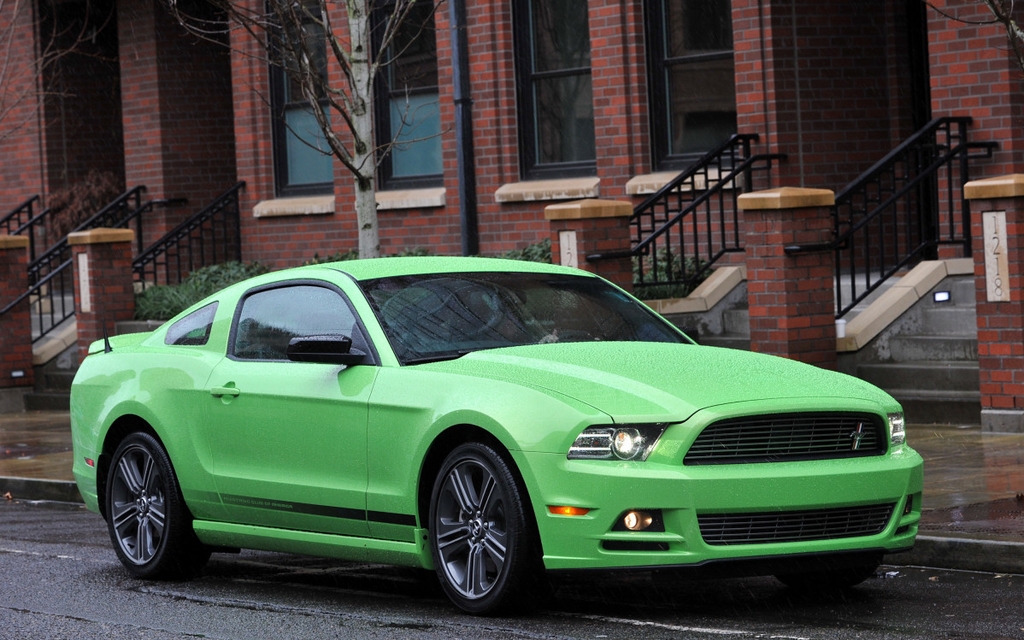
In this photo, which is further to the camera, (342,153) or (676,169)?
(676,169)

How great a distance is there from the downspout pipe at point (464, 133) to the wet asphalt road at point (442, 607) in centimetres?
813

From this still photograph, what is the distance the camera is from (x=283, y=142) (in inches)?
841

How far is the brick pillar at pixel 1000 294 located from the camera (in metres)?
12.3

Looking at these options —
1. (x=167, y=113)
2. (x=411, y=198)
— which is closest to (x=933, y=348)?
(x=411, y=198)

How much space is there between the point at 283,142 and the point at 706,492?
1545cm

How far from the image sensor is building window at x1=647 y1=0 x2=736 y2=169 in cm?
1675

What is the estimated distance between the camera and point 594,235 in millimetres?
14773

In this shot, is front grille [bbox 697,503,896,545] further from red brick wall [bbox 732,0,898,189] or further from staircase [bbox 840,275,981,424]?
red brick wall [bbox 732,0,898,189]

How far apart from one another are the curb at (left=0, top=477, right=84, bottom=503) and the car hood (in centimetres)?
601

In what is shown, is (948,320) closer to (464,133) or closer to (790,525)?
(464,133)

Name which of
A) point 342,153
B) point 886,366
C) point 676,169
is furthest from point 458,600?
point 676,169

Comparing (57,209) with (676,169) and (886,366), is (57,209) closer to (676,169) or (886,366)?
(676,169)

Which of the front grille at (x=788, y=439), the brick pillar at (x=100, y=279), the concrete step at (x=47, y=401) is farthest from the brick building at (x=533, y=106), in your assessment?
the front grille at (x=788, y=439)

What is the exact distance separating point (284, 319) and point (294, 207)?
12568 mm
